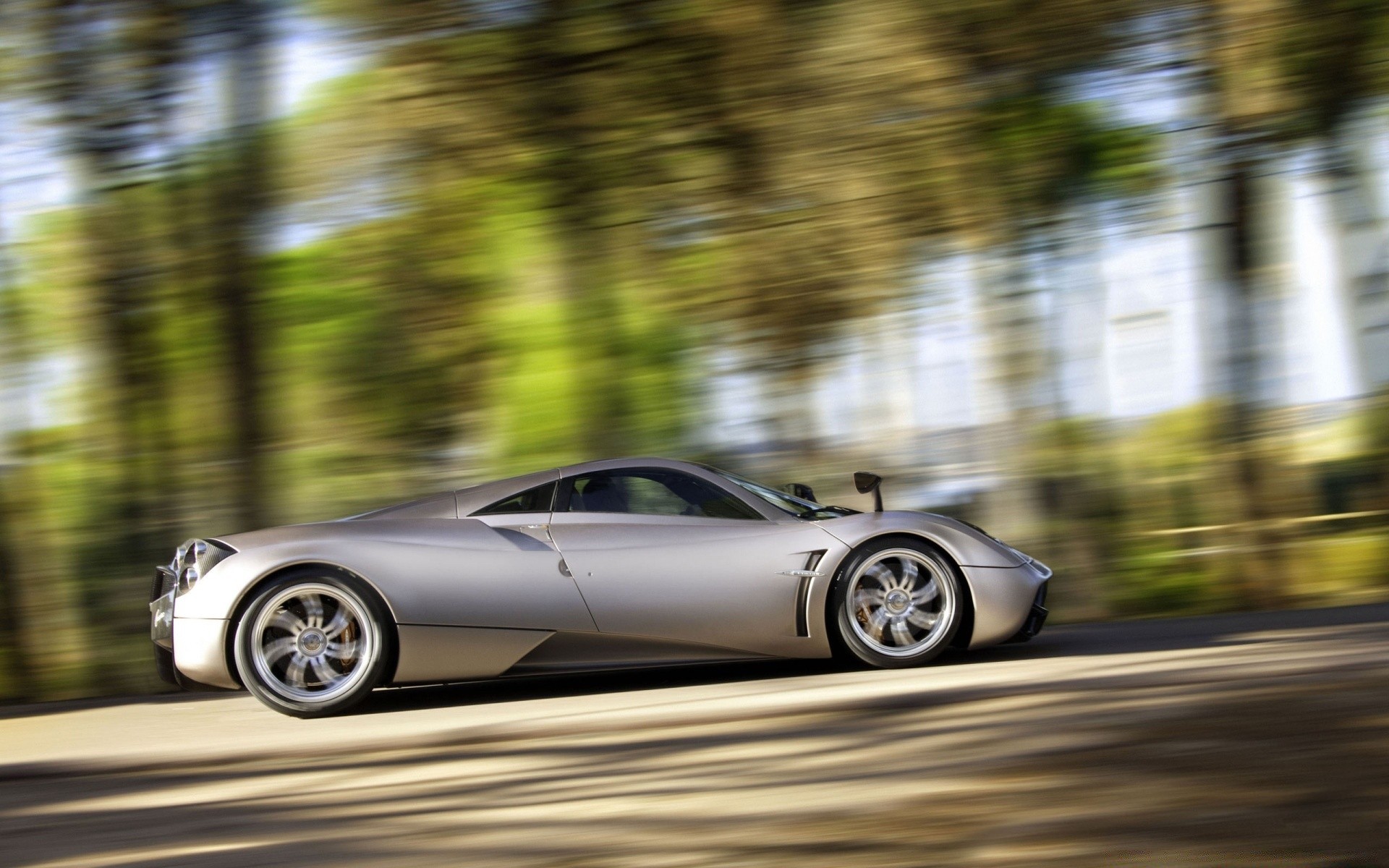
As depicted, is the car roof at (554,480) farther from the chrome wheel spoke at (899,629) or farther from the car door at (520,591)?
the chrome wheel spoke at (899,629)

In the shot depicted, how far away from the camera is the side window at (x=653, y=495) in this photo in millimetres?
6086

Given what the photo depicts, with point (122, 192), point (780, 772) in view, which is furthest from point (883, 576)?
point (122, 192)

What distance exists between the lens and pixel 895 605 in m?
6.09

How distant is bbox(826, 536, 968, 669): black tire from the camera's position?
5996 mm

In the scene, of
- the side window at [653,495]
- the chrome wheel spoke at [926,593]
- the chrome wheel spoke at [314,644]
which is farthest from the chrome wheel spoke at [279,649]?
the chrome wheel spoke at [926,593]

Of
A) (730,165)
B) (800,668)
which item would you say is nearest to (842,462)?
(730,165)

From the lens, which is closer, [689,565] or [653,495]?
[689,565]

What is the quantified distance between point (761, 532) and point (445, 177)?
3862 mm

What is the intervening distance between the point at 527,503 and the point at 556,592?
19.5 inches

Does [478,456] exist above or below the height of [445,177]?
below

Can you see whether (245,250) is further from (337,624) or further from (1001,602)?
(1001,602)

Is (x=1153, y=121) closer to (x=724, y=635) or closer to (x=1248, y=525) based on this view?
(x=1248, y=525)

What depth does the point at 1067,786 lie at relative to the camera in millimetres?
3658

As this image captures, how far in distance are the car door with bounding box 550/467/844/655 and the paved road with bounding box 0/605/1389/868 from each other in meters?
0.31
